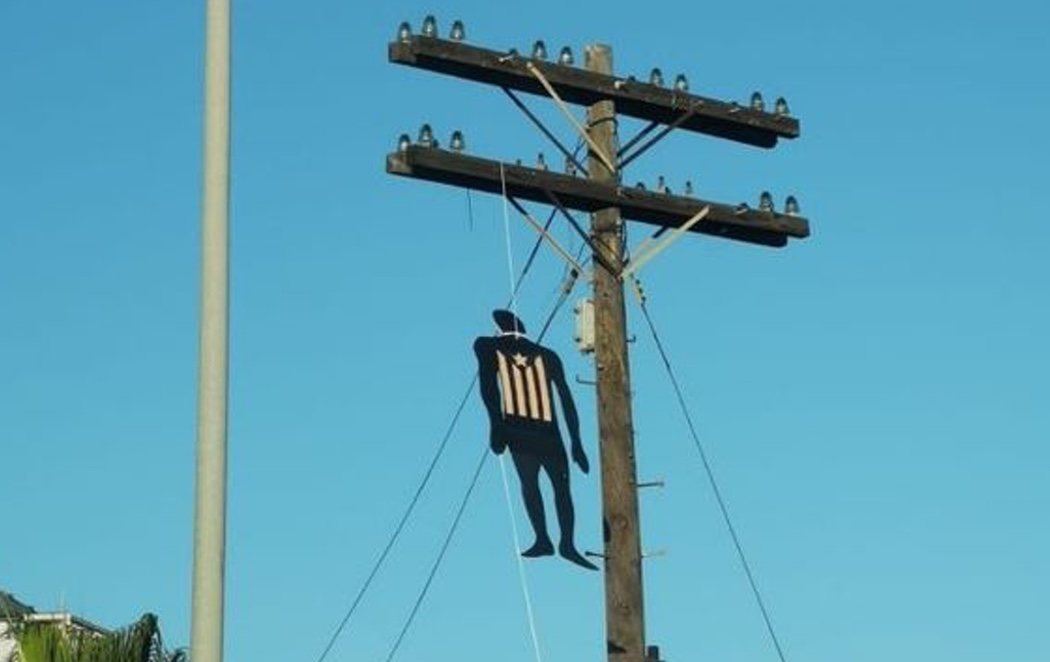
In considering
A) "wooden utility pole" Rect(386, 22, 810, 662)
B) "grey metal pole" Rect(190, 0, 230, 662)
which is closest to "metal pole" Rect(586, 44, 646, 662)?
"wooden utility pole" Rect(386, 22, 810, 662)

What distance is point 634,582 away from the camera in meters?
15.8

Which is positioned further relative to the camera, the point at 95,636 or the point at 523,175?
the point at 523,175

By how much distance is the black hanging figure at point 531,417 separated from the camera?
15.3 meters

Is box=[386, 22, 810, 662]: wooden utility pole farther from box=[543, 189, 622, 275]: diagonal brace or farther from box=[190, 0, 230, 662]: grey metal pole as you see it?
box=[190, 0, 230, 662]: grey metal pole

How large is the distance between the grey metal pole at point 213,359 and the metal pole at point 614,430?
7942 millimetres

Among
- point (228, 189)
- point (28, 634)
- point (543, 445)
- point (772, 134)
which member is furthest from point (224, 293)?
point (772, 134)

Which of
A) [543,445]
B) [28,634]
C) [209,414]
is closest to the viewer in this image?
[209,414]

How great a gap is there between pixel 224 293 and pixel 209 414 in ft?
1.52

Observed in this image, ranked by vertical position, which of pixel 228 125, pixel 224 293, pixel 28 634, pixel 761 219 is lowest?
pixel 28 634

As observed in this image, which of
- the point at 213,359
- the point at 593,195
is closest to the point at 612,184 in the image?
the point at 593,195

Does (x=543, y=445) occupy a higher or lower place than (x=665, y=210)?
lower

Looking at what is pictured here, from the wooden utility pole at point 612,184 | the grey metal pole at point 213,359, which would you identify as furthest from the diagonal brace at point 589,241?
the grey metal pole at point 213,359

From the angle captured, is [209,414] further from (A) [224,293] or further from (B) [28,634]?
(B) [28,634]

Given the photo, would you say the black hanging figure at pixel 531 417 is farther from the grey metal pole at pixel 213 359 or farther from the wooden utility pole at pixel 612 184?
the grey metal pole at pixel 213 359
